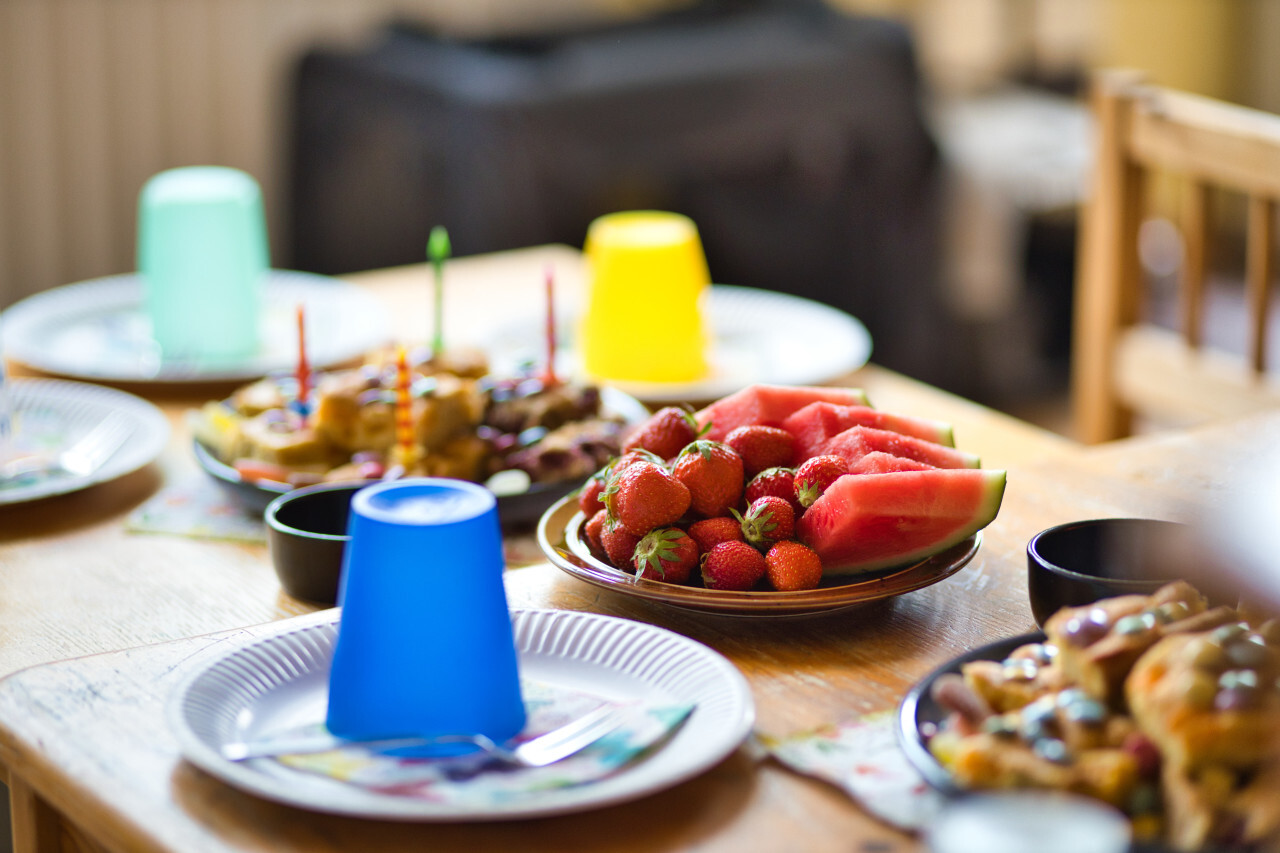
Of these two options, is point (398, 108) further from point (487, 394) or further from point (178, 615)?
point (178, 615)

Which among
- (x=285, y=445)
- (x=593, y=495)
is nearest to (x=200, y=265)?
(x=285, y=445)

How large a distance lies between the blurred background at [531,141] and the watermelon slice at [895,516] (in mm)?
1922

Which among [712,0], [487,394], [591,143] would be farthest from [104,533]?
[712,0]

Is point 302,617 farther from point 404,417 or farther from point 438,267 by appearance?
point 438,267

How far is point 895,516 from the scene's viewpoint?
0.92 metres

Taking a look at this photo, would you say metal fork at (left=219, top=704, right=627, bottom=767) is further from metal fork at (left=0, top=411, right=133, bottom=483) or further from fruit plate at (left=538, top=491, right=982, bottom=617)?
metal fork at (left=0, top=411, right=133, bottom=483)

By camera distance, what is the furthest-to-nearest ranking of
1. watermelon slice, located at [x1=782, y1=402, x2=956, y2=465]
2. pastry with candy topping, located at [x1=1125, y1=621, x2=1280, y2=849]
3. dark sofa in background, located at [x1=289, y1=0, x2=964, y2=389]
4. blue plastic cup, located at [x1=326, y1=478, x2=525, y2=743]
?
dark sofa in background, located at [x1=289, y1=0, x2=964, y2=389]
watermelon slice, located at [x1=782, y1=402, x2=956, y2=465]
blue plastic cup, located at [x1=326, y1=478, x2=525, y2=743]
pastry with candy topping, located at [x1=1125, y1=621, x2=1280, y2=849]

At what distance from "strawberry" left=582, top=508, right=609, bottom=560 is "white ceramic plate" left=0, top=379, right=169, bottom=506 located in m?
0.51

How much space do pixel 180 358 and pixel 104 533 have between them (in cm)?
51

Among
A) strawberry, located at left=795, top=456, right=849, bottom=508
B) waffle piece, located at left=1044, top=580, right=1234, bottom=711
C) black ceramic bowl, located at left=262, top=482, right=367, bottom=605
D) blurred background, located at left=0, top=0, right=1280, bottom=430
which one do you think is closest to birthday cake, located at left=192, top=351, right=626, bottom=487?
black ceramic bowl, located at left=262, top=482, right=367, bottom=605

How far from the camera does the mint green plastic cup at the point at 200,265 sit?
1.64 m

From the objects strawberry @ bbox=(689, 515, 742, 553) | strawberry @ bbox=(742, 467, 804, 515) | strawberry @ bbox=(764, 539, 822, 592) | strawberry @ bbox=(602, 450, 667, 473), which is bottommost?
strawberry @ bbox=(764, 539, 822, 592)

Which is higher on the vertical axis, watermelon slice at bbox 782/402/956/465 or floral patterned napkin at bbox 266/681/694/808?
watermelon slice at bbox 782/402/956/465

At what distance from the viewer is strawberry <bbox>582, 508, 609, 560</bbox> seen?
955 millimetres
